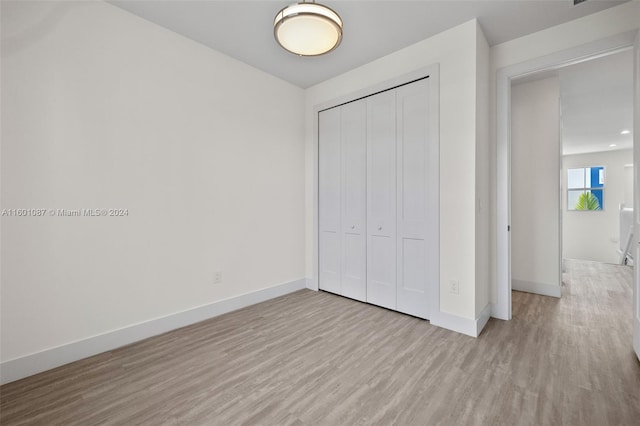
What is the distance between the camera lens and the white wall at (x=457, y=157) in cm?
247

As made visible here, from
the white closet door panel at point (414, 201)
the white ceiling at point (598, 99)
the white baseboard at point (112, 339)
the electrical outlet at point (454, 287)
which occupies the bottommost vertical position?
the white baseboard at point (112, 339)

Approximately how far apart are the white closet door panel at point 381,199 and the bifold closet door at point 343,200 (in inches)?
3.5

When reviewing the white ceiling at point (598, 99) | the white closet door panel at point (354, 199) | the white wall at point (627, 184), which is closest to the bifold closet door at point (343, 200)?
the white closet door panel at point (354, 199)

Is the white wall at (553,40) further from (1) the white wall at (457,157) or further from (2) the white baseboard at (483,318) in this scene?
(1) the white wall at (457,157)

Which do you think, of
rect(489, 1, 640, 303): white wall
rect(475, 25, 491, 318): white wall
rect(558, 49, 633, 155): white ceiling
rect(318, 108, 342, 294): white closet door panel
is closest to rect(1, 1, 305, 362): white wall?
rect(318, 108, 342, 294): white closet door panel

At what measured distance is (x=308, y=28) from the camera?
6.14 ft

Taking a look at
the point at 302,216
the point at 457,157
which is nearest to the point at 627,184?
the point at 457,157

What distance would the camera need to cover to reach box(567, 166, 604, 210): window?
7.79 m

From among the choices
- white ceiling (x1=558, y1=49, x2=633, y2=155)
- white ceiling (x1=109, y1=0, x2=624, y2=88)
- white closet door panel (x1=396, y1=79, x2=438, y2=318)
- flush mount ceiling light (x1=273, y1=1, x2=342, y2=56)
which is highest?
white ceiling (x1=109, y1=0, x2=624, y2=88)

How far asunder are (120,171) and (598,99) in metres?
6.28

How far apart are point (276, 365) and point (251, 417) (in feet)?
1.68

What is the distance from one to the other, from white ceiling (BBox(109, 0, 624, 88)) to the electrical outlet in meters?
2.35

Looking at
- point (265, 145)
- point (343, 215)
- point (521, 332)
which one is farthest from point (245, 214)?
point (521, 332)

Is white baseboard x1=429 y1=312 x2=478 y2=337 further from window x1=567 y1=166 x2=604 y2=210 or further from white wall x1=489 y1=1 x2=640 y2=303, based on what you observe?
window x1=567 y1=166 x2=604 y2=210
